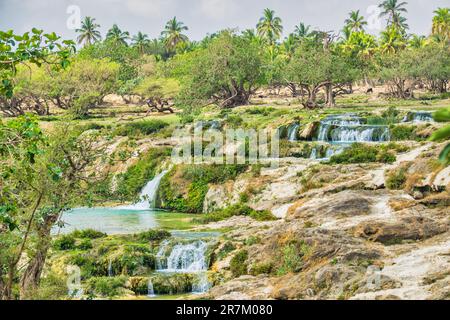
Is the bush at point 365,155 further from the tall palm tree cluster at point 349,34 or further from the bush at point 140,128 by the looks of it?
the tall palm tree cluster at point 349,34

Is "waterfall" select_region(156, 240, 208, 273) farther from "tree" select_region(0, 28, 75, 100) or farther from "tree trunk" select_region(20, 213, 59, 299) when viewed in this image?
"tree" select_region(0, 28, 75, 100)

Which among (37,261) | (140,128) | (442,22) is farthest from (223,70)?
(37,261)

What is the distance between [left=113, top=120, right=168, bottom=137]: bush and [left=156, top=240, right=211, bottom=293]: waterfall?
72.3 feet

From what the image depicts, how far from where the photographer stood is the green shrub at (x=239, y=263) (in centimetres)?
2153

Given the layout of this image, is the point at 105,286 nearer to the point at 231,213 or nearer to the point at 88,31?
the point at 231,213

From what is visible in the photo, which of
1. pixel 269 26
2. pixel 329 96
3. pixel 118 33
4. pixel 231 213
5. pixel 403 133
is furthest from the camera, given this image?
pixel 118 33

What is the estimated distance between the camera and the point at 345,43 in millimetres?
86188

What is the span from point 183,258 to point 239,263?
87.9 inches

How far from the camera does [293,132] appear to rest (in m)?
39.9

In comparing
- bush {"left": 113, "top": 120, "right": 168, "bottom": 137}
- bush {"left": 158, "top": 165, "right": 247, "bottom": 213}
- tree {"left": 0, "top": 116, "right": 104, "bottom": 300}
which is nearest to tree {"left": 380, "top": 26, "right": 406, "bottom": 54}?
bush {"left": 113, "top": 120, "right": 168, "bottom": 137}

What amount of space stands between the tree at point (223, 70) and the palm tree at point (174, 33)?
4507 centimetres

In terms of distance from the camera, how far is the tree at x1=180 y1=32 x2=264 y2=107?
55656 millimetres

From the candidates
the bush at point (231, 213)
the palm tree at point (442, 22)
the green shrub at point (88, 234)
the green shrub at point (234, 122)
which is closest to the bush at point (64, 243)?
the green shrub at point (88, 234)
